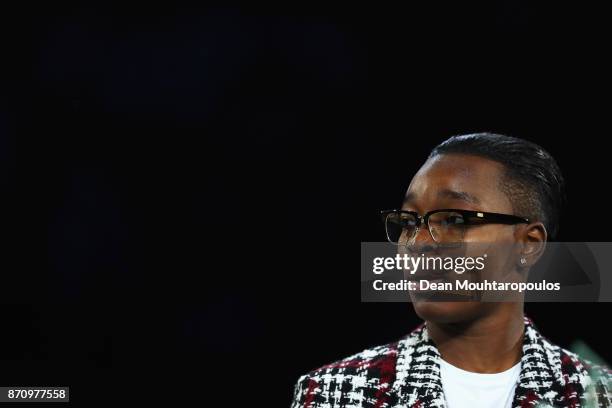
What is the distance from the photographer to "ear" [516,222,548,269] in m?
1.59

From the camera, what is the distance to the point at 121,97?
8.77 feet

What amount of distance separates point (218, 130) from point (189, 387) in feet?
2.90

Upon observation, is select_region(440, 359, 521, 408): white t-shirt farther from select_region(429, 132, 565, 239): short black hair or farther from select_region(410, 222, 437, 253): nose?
select_region(429, 132, 565, 239): short black hair

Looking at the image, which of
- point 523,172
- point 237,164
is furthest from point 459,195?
point 237,164

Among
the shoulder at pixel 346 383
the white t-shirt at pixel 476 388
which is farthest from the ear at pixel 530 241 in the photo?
the shoulder at pixel 346 383

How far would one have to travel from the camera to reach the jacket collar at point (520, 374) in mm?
1487

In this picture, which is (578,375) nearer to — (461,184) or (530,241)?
(530,241)

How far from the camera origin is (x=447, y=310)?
4.93ft

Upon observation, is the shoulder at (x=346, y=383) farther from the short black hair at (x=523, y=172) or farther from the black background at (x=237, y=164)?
the black background at (x=237, y=164)

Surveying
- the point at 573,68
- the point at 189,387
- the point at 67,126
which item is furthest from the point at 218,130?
the point at 573,68

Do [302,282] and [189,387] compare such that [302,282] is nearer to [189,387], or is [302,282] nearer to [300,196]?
[300,196]

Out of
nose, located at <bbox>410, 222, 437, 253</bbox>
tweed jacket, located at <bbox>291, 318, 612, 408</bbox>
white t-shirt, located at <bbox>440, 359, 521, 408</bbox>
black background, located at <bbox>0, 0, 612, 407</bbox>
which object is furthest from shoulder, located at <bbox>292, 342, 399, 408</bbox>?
black background, located at <bbox>0, 0, 612, 407</bbox>

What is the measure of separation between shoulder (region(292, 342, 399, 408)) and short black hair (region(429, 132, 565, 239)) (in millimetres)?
434

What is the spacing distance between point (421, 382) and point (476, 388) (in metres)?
0.11
